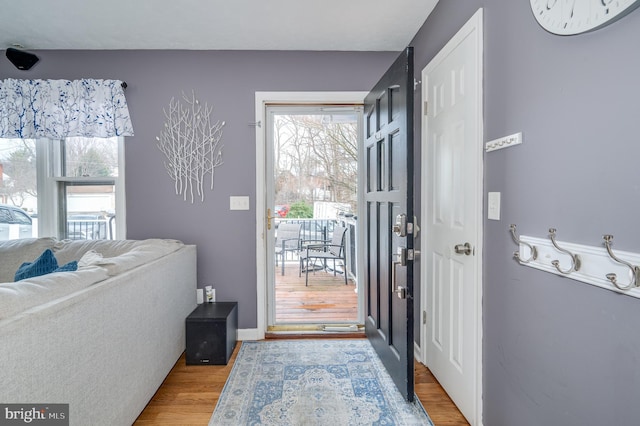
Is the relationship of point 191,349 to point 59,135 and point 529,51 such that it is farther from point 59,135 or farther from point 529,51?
point 529,51

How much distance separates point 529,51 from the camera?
4.14ft

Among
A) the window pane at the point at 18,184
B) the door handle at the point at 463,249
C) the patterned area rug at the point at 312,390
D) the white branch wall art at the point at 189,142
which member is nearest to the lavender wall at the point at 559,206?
the door handle at the point at 463,249

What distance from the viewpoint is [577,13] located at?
0.98 m

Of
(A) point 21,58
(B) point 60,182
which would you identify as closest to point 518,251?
(B) point 60,182

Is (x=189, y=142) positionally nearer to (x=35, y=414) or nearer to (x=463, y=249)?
(x=35, y=414)

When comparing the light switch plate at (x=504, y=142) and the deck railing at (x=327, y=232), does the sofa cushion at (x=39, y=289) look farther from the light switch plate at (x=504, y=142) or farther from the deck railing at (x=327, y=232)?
the deck railing at (x=327, y=232)

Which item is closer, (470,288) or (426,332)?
(470,288)

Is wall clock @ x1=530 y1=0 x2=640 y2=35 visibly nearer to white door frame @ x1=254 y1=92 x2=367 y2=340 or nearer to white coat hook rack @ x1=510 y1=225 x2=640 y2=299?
white coat hook rack @ x1=510 y1=225 x2=640 y2=299

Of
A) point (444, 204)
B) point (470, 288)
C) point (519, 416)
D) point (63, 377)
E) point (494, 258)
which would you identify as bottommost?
point (519, 416)

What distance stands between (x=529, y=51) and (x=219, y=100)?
232 centimetres

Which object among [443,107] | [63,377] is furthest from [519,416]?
[63,377]

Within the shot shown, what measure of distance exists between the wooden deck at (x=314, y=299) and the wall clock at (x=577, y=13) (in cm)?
265

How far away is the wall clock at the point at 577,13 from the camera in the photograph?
0.85 meters

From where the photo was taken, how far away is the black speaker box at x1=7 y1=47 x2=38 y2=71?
8.48ft
